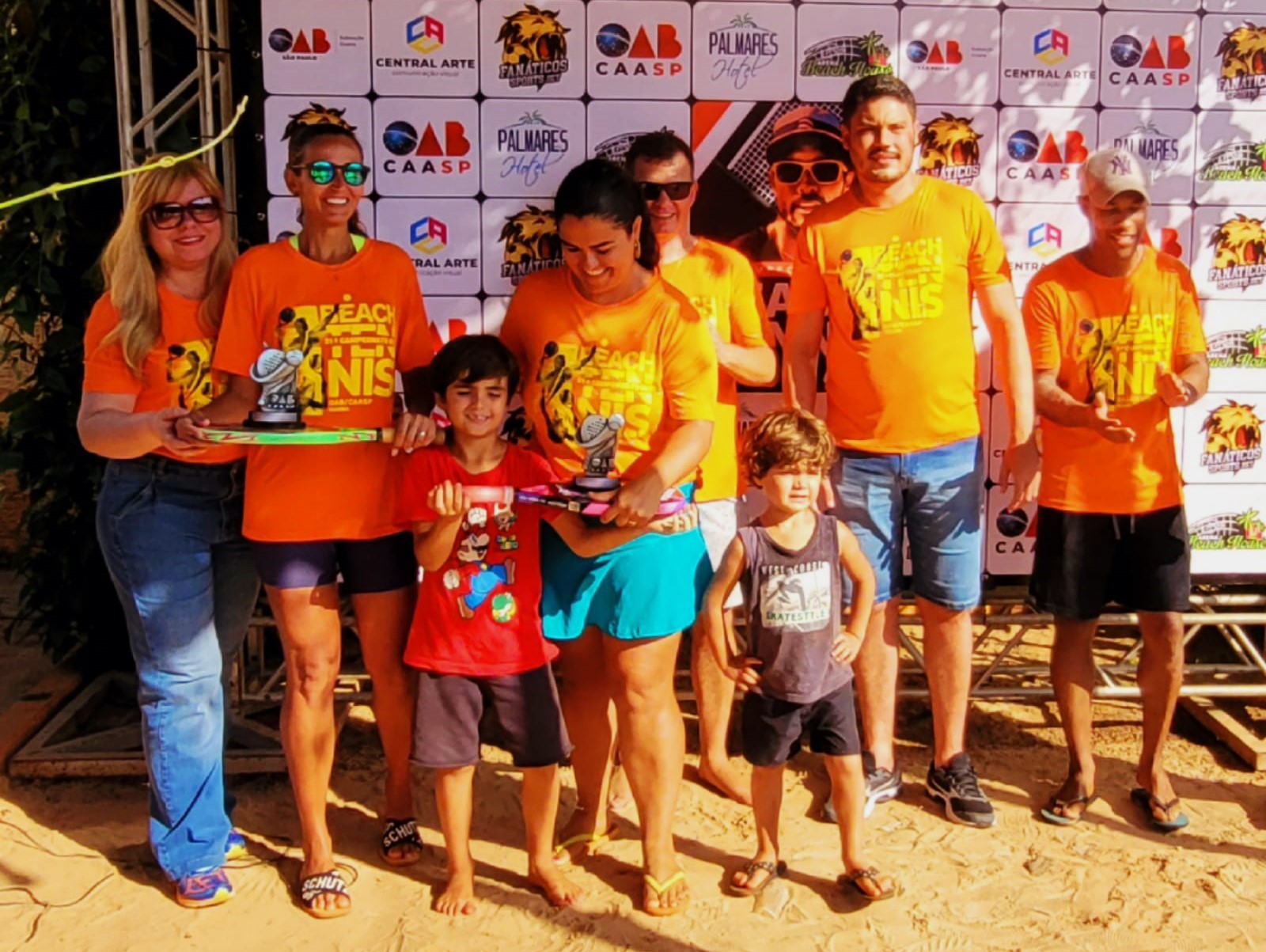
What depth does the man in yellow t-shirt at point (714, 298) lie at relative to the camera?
3.79 m

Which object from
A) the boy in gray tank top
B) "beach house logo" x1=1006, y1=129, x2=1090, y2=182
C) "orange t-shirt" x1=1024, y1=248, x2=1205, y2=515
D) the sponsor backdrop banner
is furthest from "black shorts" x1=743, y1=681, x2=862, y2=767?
"beach house logo" x1=1006, y1=129, x2=1090, y2=182

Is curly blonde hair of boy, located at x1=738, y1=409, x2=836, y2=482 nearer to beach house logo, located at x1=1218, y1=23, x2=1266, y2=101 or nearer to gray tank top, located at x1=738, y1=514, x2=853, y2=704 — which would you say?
gray tank top, located at x1=738, y1=514, x2=853, y2=704

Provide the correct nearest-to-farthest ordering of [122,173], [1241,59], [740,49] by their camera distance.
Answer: [122,173] < [740,49] < [1241,59]

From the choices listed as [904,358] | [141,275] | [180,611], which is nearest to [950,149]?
[904,358]

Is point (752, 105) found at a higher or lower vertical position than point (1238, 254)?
higher

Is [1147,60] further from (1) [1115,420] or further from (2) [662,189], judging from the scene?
(2) [662,189]

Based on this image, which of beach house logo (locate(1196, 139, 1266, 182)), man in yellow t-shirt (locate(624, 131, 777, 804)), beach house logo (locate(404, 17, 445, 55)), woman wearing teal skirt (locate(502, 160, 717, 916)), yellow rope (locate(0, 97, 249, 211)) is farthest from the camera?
beach house logo (locate(1196, 139, 1266, 182))

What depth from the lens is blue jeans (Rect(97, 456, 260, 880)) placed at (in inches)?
133

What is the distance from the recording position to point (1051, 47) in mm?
4402

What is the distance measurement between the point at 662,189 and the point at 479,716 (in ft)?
5.69

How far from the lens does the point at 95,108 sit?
491cm

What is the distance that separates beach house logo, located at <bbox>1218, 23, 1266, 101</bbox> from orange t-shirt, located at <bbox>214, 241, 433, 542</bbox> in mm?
3176

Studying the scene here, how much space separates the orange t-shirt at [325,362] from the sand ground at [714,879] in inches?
44.5

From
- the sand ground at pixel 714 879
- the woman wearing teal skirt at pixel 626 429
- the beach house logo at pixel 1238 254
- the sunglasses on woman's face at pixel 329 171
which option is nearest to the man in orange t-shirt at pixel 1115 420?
the sand ground at pixel 714 879
